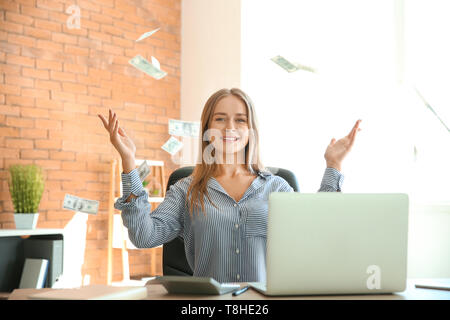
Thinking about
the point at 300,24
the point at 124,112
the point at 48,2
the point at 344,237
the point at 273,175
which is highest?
the point at 48,2

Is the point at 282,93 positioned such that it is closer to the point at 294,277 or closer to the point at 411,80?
the point at 411,80

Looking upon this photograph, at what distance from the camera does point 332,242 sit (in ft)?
3.31

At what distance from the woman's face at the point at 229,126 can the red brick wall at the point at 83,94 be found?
235cm

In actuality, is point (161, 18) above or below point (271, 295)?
above

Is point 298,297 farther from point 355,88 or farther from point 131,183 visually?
point 355,88

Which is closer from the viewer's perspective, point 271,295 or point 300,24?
point 271,295

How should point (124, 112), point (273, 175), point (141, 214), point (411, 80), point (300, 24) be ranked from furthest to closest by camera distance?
point (124, 112) < point (300, 24) < point (411, 80) < point (273, 175) < point (141, 214)

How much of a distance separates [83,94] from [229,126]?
8.21 feet

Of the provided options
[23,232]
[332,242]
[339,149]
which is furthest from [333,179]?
[23,232]

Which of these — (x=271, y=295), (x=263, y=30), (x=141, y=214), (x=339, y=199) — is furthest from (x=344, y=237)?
(x=263, y=30)

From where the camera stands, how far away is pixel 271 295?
101cm

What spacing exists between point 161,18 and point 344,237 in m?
3.84

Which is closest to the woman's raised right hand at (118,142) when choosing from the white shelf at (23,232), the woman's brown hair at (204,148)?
the woman's brown hair at (204,148)

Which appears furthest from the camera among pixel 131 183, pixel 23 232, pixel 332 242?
pixel 23 232
